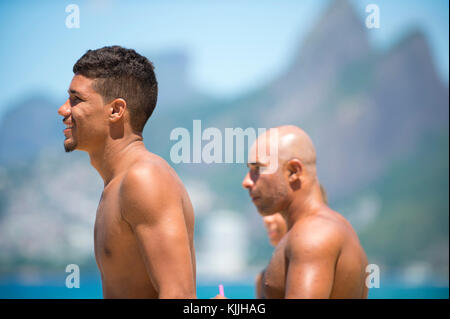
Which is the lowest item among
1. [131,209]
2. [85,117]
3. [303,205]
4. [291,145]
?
[131,209]

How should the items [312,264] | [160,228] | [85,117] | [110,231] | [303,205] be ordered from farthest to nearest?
1. [303,205]
2. [312,264]
3. [85,117]
4. [110,231]
5. [160,228]

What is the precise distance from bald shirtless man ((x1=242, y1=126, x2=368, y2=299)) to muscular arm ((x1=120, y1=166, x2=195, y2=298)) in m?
0.75

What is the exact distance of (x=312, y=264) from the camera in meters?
2.41

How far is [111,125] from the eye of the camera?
2176 mm

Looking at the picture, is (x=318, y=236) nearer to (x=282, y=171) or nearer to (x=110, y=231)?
(x=282, y=171)

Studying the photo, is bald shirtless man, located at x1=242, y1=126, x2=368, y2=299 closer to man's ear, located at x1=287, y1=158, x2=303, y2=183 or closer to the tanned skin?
man's ear, located at x1=287, y1=158, x2=303, y2=183

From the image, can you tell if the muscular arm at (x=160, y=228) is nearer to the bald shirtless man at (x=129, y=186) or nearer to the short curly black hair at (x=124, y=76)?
the bald shirtless man at (x=129, y=186)

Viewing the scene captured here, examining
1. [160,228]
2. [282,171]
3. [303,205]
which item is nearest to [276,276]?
[303,205]

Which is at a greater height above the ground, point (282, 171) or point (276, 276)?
point (282, 171)

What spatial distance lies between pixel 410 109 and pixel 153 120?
10.1 metres

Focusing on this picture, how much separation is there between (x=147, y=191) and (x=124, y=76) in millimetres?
570

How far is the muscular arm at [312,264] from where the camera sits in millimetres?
2359
